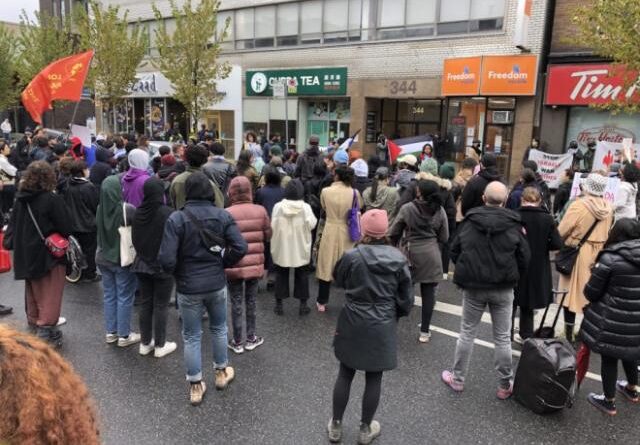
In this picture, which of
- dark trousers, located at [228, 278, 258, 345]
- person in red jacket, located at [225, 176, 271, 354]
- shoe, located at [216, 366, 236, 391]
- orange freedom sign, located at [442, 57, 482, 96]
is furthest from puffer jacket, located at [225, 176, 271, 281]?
orange freedom sign, located at [442, 57, 482, 96]

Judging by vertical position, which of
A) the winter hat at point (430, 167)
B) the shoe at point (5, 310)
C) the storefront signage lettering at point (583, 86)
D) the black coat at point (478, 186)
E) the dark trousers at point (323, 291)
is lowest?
the shoe at point (5, 310)

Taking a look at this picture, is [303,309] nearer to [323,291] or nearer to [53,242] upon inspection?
[323,291]

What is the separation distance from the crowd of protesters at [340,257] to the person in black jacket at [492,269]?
0.01 meters

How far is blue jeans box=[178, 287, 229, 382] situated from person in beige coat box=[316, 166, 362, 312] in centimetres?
204

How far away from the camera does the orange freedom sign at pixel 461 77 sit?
1681 cm

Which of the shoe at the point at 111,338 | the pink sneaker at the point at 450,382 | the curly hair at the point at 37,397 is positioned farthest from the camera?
the shoe at the point at 111,338

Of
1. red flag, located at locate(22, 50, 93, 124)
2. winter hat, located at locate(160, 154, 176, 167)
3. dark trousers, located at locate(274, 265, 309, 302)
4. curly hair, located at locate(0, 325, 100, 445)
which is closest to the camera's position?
curly hair, located at locate(0, 325, 100, 445)

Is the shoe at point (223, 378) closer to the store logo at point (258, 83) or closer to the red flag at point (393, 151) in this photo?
the red flag at point (393, 151)

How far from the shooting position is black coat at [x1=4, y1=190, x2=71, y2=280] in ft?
16.4

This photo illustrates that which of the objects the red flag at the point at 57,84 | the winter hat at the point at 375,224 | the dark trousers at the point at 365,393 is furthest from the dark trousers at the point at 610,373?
the red flag at the point at 57,84

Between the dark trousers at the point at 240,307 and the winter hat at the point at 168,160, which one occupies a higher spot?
the winter hat at the point at 168,160

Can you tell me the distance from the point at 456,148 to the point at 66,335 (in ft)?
50.9

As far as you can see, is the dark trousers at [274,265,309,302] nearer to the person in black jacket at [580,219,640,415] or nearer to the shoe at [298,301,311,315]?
the shoe at [298,301,311,315]

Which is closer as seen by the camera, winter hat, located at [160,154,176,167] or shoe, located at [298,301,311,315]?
shoe, located at [298,301,311,315]
